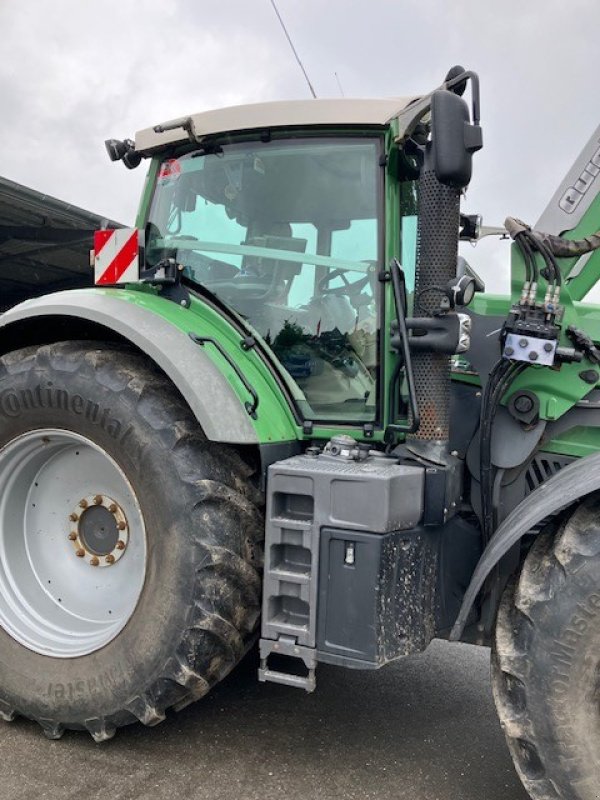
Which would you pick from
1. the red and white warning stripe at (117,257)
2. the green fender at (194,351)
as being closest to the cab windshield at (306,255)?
the green fender at (194,351)

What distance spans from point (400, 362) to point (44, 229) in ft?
19.7

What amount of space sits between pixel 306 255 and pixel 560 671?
1.69 metres

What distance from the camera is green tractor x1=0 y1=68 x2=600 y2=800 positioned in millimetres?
2318

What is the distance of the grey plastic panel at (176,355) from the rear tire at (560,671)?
3.46 feet

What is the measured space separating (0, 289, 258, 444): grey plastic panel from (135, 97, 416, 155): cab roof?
752mm

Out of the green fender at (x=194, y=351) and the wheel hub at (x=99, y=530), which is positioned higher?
the green fender at (x=194, y=351)

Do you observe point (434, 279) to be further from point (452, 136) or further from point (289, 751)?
point (289, 751)

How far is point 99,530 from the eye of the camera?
2967 millimetres

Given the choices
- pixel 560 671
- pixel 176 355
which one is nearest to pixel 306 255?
pixel 176 355

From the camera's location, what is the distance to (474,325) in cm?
288

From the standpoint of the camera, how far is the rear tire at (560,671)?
206cm

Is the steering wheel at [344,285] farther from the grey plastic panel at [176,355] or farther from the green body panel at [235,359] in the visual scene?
the grey plastic panel at [176,355]

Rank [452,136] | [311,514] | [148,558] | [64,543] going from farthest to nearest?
[64,543], [148,558], [311,514], [452,136]

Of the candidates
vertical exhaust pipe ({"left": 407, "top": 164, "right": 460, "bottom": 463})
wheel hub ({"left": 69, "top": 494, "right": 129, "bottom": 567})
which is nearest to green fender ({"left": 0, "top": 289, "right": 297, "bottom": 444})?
vertical exhaust pipe ({"left": 407, "top": 164, "right": 460, "bottom": 463})
